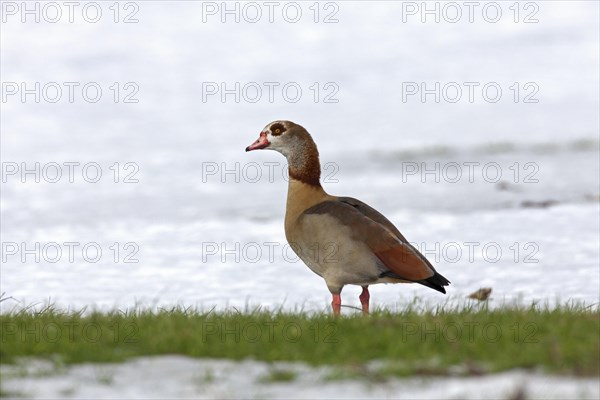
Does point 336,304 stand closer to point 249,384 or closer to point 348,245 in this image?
point 348,245

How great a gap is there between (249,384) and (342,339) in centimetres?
134

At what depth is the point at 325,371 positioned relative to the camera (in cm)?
869

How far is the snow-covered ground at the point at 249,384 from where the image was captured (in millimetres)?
8109

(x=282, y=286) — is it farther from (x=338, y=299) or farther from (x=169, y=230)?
(x=169, y=230)

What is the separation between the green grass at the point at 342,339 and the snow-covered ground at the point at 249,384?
0.16 metres

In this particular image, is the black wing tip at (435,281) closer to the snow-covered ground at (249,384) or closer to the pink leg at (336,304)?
the pink leg at (336,304)

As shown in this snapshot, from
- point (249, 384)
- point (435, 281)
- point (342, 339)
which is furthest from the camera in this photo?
point (435, 281)

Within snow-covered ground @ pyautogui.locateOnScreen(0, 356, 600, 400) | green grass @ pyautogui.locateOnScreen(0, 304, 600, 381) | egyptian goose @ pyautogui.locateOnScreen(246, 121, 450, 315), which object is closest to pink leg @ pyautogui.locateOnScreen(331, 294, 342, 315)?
egyptian goose @ pyautogui.locateOnScreen(246, 121, 450, 315)

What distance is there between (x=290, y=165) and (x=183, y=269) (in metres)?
4.33

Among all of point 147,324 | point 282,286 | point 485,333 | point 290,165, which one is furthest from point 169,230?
point 485,333

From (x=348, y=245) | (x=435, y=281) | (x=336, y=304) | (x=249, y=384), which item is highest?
(x=348, y=245)

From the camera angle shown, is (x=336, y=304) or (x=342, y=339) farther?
(x=336, y=304)

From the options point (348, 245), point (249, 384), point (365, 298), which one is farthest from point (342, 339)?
point (365, 298)

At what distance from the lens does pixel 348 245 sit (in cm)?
1171
